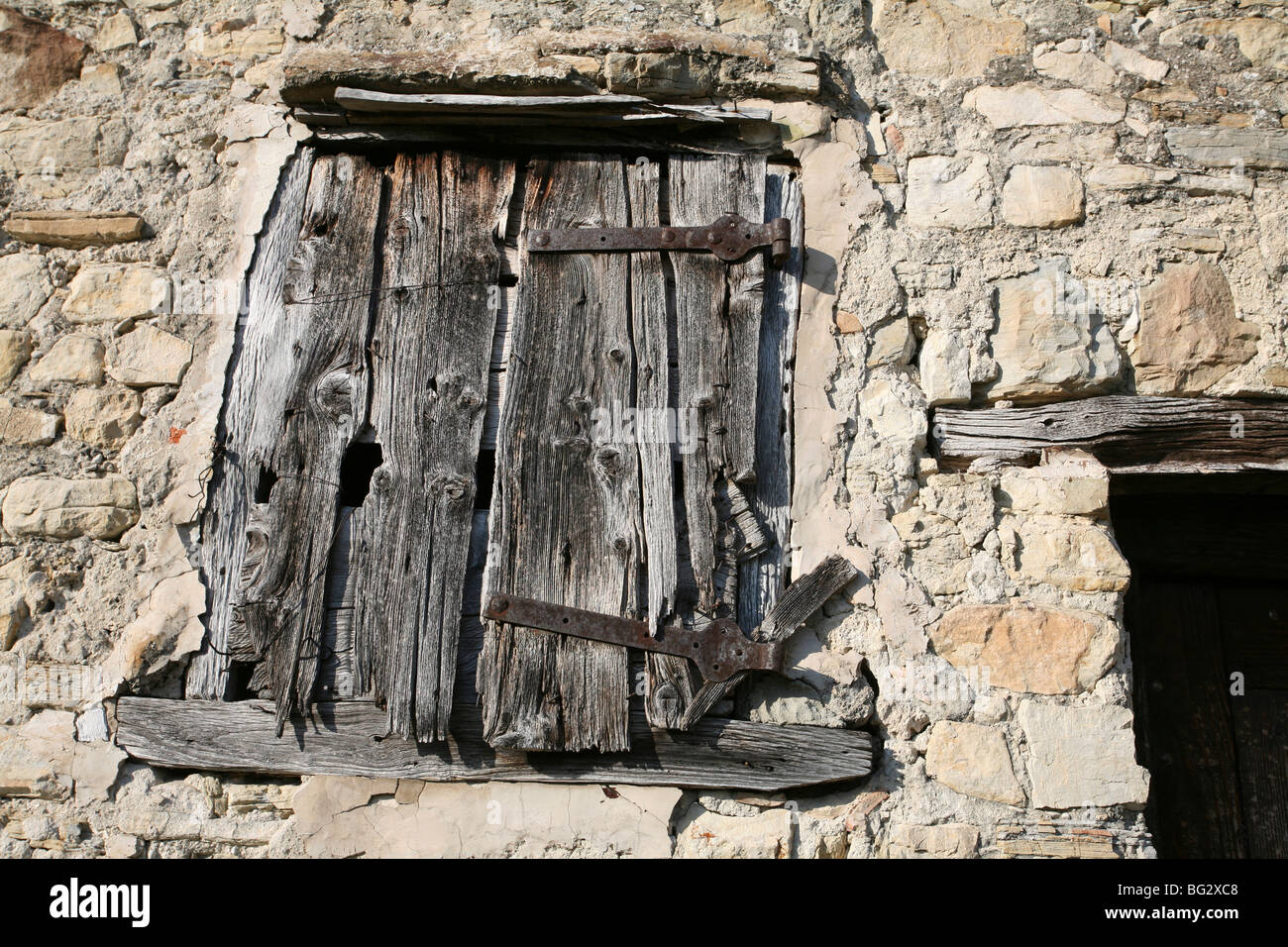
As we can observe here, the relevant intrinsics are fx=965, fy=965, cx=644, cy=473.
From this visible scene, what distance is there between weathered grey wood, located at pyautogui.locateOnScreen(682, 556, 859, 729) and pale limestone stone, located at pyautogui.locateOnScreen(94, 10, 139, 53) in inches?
92.5

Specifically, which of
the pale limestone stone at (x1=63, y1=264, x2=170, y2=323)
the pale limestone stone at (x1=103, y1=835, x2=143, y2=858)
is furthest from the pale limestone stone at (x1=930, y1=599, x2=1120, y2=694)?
the pale limestone stone at (x1=63, y1=264, x2=170, y2=323)

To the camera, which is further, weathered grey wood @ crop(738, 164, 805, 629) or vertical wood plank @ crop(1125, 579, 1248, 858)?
vertical wood plank @ crop(1125, 579, 1248, 858)

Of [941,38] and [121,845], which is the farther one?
[941,38]

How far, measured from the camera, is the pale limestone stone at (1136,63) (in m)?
2.52

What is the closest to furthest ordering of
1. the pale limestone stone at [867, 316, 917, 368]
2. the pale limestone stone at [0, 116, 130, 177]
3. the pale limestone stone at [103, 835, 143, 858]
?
the pale limestone stone at [103, 835, 143, 858], the pale limestone stone at [867, 316, 917, 368], the pale limestone stone at [0, 116, 130, 177]

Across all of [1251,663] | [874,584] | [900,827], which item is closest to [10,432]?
[874,584]

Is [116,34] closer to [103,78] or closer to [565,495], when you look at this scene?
[103,78]

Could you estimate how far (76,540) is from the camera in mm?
2330

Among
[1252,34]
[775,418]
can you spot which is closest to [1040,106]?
[1252,34]

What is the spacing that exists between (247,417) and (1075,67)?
2.31 m

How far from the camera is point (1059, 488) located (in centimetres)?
224

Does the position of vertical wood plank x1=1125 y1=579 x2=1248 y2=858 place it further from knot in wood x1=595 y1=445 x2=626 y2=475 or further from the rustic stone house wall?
knot in wood x1=595 y1=445 x2=626 y2=475

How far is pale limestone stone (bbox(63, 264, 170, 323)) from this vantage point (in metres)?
2.48

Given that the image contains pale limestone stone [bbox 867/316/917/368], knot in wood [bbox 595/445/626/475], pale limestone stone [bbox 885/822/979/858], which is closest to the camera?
pale limestone stone [bbox 885/822/979/858]
